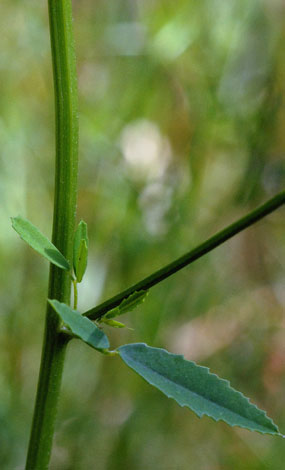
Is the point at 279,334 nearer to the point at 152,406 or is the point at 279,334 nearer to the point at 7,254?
the point at 152,406

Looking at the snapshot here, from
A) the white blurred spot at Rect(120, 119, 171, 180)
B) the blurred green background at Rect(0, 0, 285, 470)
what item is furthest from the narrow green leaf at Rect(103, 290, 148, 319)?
the white blurred spot at Rect(120, 119, 171, 180)

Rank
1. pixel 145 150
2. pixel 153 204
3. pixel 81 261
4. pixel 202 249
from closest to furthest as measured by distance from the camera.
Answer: pixel 202 249 < pixel 81 261 < pixel 153 204 < pixel 145 150

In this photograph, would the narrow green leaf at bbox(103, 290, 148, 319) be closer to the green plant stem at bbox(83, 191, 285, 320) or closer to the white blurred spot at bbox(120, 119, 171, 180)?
the green plant stem at bbox(83, 191, 285, 320)

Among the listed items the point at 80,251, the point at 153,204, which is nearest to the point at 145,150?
the point at 153,204

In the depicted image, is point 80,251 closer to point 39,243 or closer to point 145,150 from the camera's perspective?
point 39,243

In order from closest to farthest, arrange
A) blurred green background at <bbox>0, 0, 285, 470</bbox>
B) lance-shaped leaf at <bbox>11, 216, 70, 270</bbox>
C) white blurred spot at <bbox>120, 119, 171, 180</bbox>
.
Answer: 1. lance-shaped leaf at <bbox>11, 216, 70, 270</bbox>
2. blurred green background at <bbox>0, 0, 285, 470</bbox>
3. white blurred spot at <bbox>120, 119, 171, 180</bbox>

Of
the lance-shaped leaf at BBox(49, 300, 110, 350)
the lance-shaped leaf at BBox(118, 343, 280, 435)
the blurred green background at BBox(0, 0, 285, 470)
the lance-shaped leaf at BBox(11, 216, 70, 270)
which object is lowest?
the blurred green background at BBox(0, 0, 285, 470)
